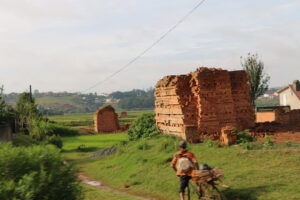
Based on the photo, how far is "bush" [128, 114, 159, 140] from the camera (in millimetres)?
21603

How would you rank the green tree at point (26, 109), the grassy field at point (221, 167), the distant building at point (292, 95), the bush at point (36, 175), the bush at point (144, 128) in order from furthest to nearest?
the distant building at point (292, 95) < the green tree at point (26, 109) < the bush at point (144, 128) < the grassy field at point (221, 167) < the bush at point (36, 175)

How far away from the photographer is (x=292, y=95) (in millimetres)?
43938

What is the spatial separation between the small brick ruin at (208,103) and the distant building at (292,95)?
87.1ft

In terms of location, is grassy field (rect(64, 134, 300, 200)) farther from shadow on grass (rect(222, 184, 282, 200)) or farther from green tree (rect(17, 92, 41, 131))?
green tree (rect(17, 92, 41, 131))

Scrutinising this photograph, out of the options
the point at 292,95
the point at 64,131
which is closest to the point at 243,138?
the point at 292,95

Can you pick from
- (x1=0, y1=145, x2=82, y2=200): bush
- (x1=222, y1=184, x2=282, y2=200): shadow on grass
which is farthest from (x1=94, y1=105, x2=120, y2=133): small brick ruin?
(x1=0, y1=145, x2=82, y2=200): bush

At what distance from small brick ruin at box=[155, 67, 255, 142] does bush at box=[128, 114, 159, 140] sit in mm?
3058

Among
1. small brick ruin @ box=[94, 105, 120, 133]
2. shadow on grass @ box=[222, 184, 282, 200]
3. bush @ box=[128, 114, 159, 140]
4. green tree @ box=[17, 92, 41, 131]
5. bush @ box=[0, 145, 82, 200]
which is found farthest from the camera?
small brick ruin @ box=[94, 105, 120, 133]

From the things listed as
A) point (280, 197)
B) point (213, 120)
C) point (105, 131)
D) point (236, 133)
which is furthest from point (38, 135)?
point (280, 197)

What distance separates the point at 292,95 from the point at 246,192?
37.2 meters

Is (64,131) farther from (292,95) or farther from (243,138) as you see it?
(243,138)

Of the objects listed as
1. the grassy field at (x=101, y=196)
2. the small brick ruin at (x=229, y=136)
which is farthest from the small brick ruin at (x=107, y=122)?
the grassy field at (x=101, y=196)

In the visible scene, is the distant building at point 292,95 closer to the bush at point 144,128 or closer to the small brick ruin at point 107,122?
the small brick ruin at point 107,122

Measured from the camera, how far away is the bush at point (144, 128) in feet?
70.9
